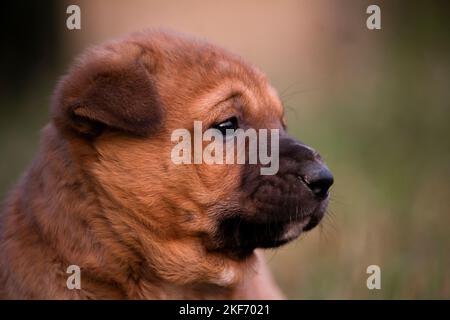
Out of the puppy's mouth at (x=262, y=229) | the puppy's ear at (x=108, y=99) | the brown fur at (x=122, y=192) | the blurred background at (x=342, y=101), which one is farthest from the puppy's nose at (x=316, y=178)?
the blurred background at (x=342, y=101)

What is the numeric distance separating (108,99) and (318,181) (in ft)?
4.16

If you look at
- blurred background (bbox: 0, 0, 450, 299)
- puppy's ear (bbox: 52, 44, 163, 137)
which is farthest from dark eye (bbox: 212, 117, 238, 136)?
blurred background (bbox: 0, 0, 450, 299)

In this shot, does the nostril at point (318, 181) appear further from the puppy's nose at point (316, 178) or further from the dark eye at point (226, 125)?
the dark eye at point (226, 125)

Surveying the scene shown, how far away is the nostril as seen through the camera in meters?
4.34

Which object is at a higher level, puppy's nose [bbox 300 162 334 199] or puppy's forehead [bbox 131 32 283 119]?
puppy's forehead [bbox 131 32 283 119]

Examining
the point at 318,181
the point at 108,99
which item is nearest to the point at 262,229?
the point at 318,181

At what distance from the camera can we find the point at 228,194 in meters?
4.44

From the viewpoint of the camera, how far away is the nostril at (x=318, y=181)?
4336 millimetres

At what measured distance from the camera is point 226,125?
455 cm

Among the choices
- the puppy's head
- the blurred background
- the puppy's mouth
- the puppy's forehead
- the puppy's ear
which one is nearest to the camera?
the puppy's ear

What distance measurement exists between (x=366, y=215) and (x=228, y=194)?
321 cm

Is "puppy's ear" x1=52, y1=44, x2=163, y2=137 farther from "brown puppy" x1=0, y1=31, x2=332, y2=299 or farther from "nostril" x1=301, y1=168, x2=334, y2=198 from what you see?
"nostril" x1=301, y1=168, x2=334, y2=198

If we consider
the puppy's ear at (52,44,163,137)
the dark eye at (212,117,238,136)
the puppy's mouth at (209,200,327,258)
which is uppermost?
the puppy's ear at (52,44,163,137)

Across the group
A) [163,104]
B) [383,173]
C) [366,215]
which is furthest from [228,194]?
[383,173]
